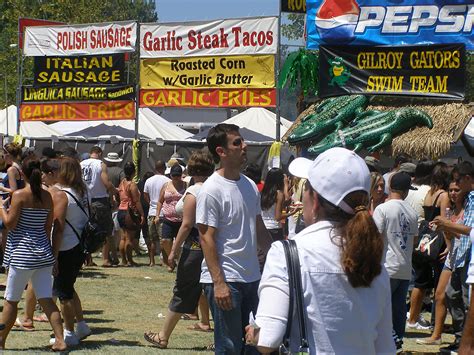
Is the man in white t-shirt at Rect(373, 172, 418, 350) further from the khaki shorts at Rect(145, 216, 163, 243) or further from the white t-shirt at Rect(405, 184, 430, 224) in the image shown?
the khaki shorts at Rect(145, 216, 163, 243)

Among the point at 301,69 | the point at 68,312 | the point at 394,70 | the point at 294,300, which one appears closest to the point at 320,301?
the point at 294,300

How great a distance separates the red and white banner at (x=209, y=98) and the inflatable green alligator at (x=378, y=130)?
4.67 ft

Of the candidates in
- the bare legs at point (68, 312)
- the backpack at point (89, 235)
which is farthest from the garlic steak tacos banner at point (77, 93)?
the bare legs at point (68, 312)

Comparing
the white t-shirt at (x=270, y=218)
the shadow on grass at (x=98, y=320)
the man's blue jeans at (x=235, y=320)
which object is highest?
the white t-shirt at (x=270, y=218)

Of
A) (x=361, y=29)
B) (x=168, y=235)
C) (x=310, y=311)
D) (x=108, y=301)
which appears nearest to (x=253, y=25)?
(x=361, y=29)

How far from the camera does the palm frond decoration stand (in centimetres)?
1678

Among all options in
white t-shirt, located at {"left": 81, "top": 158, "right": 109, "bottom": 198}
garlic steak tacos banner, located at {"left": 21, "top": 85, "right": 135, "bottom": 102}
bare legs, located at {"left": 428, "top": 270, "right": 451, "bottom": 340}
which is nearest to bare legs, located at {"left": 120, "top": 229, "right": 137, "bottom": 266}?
white t-shirt, located at {"left": 81, "top": 158, "right": 109, "bottom": 198}

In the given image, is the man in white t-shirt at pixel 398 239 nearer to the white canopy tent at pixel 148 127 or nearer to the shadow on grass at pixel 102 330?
the shadow on grass at pixel 102 330

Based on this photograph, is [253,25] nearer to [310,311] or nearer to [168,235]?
[168,235]

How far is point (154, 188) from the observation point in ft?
55.2

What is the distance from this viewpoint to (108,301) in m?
12.8

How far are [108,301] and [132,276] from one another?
107 inches

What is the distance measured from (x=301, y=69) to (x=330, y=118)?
39.7 inches

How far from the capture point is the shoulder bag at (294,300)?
138 inches
